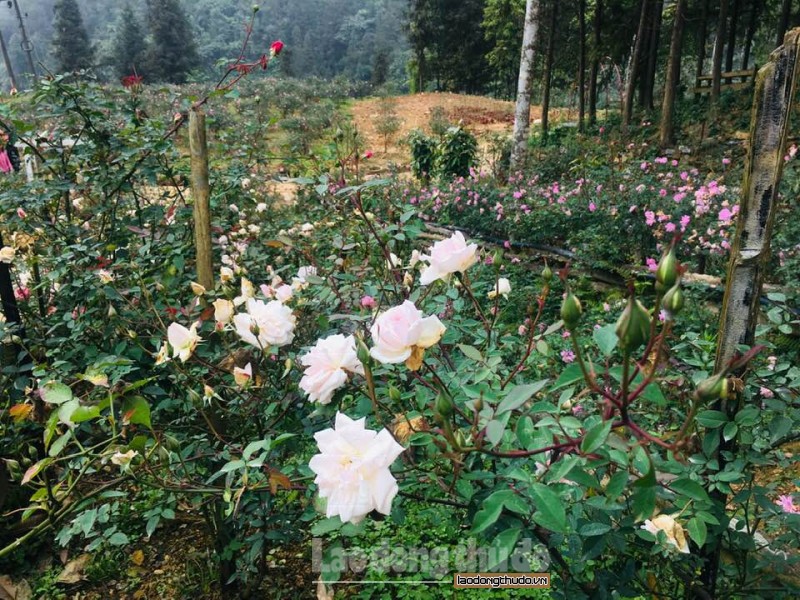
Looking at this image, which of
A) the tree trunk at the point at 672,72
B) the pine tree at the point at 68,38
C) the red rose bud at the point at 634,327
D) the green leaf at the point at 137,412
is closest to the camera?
the red rose bud at the point at 634,327

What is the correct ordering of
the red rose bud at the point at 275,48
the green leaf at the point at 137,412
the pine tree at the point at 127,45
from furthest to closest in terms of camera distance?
the pine tree at the point at 127,45 → the red rose bud at the point at 275,48 → the green leaf at the point at 137,412

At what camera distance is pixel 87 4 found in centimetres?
5822

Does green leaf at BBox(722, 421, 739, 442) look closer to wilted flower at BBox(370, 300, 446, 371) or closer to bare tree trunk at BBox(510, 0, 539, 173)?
wilted flower at BBox(370, 300, 446, 371)

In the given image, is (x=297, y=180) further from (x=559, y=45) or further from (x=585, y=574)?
(x=559, y=45)

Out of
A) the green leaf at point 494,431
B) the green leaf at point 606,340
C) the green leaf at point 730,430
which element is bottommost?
the green leaf at point 730,430

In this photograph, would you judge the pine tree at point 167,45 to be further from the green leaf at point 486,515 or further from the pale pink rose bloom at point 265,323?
the green leaf at point 486,515

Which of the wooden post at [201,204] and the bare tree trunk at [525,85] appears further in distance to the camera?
the bare tree trunk at [525,85]

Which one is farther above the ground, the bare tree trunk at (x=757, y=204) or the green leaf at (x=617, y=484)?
the bare tree trunk at (x=757, y=204)

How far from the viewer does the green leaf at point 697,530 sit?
663 mm

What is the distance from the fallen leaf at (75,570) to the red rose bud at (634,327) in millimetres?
1752

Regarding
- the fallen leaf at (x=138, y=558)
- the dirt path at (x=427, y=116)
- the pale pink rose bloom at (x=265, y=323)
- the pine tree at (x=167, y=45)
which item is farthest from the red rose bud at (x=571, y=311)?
the pine tree at (x=167, y=45)

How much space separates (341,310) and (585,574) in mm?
927

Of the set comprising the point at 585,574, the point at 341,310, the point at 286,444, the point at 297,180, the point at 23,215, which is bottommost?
the point at 585,574

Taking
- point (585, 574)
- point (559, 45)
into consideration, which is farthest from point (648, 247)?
point (559, 45)
